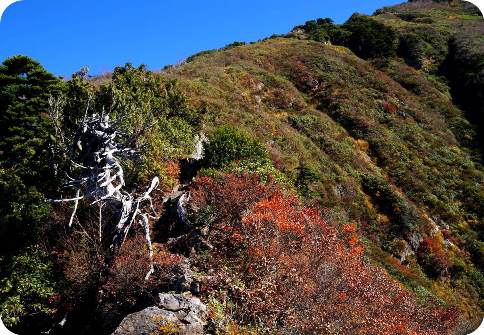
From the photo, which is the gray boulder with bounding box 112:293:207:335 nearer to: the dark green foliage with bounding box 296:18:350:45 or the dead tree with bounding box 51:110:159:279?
the dead tree with bounding box 51:110:159:279

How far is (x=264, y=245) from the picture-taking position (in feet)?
54.0

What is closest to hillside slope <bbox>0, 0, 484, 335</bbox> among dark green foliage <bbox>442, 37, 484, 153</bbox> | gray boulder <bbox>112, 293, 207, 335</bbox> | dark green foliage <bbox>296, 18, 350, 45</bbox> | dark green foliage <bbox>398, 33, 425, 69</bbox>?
gray boulder <bbox>112, 293, 207, 335</bbox>

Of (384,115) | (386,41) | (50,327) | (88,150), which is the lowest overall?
(50,327)

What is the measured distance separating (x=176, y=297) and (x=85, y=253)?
4537mm

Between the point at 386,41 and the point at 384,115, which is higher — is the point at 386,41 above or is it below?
above

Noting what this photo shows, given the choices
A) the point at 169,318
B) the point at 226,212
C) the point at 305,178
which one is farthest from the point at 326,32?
the point at 169,318

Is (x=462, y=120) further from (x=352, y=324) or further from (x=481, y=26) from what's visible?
(x=352, y=324)

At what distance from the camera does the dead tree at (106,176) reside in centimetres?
1547

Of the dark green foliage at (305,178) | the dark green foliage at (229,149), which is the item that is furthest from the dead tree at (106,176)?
the dark green foliage at (305,178)

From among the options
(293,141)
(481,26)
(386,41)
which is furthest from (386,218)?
(481,26)

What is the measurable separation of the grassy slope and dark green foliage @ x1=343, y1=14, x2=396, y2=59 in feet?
18.2

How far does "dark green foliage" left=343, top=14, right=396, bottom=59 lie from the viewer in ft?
212

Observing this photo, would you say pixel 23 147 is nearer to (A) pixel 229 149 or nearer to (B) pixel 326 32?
Result: (A) pixel 229 149

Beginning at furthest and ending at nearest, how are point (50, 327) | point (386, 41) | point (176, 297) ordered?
point (386, 41), point (50, 327), point (176, 297)
